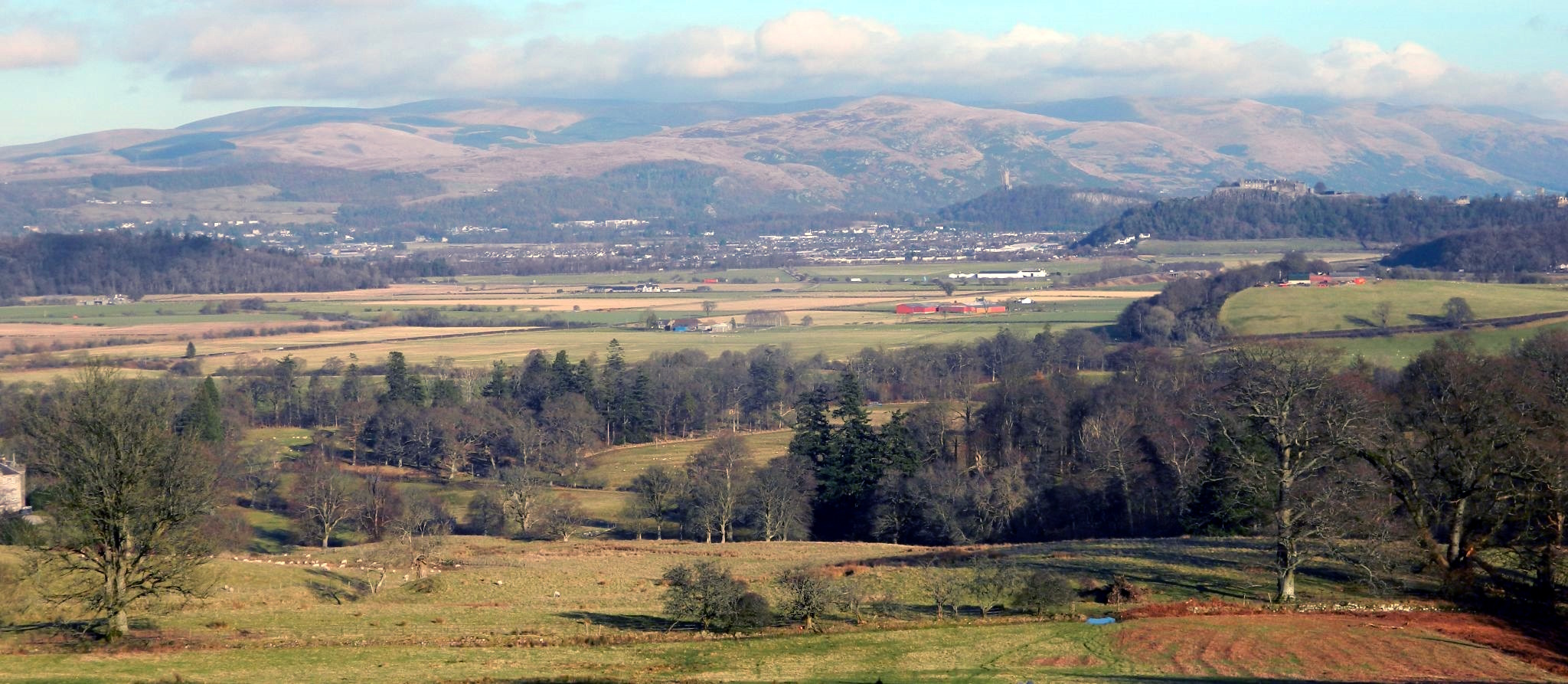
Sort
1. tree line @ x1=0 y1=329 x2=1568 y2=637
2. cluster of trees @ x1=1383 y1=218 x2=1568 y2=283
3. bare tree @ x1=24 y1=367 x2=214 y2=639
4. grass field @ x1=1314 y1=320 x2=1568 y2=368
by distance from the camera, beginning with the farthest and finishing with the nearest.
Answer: cluster of trees @ x1=1383 y1=218 x2=1568 y2=283
grass field @ x1=1314 y1=320 x2=1568 y2=368
tree line @ x1=0 y1=329 x2=1568 y2=637
bare tree @ x1=24 y1=367 x2=214 y2=639

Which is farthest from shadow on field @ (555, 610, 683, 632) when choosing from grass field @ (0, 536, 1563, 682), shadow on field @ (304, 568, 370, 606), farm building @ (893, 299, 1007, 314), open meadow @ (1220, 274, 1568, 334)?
farm building @ (893, 299, 1007, 314)

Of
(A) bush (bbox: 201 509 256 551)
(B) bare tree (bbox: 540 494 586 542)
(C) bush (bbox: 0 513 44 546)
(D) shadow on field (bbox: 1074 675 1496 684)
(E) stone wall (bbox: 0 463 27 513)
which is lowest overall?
(B) bare tree (bbox: 540 494 586 542)

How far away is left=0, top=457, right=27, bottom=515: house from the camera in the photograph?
193 feet

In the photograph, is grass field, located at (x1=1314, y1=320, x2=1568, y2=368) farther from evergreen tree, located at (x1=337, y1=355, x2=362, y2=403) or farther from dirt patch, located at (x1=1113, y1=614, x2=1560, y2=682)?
evergreen tree, located at (x1=337, y1=355, x2=362, y2=403)

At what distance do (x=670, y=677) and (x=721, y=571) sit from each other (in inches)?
328

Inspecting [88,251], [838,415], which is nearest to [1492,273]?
[838,415]

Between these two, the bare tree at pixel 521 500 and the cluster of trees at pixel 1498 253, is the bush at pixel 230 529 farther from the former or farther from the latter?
the cluster of trees at pixel 1498 253

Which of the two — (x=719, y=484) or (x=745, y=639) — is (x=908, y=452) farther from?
(x=745, y=639)

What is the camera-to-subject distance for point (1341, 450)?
35500 mm

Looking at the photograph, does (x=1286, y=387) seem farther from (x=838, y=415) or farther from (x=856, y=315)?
(x=856, y=315)

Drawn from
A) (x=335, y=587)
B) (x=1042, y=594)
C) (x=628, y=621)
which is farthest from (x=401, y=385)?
(x=1042, y=594)

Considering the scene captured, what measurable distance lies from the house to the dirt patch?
48436 millimetres

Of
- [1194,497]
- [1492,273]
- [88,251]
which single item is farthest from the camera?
[88,251]

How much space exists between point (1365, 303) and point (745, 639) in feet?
304
